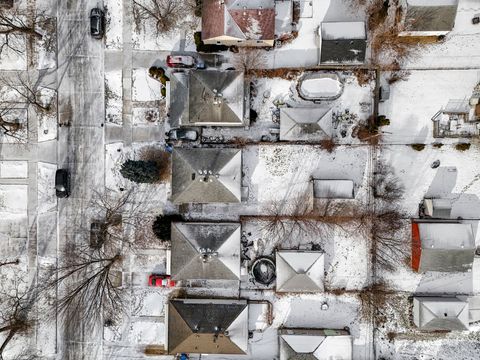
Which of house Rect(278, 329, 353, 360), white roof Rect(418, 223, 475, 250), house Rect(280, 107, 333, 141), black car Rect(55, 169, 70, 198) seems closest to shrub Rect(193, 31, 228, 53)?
house Rect(280, 107, 333, 141)

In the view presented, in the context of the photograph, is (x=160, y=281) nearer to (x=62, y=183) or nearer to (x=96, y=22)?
(x=62, y=183)

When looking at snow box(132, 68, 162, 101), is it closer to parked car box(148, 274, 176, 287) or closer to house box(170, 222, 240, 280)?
house box(170, 222, 240, 280)

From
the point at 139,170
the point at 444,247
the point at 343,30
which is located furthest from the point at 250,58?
the point at 444,247

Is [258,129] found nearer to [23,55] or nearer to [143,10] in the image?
[143,10]

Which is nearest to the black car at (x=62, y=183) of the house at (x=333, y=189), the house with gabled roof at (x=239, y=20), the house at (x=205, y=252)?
the house at (x=205, y=252)

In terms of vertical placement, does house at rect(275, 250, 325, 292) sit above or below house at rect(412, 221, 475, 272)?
below

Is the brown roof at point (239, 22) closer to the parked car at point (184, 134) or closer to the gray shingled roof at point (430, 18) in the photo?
the parked car at point (184, 134)
